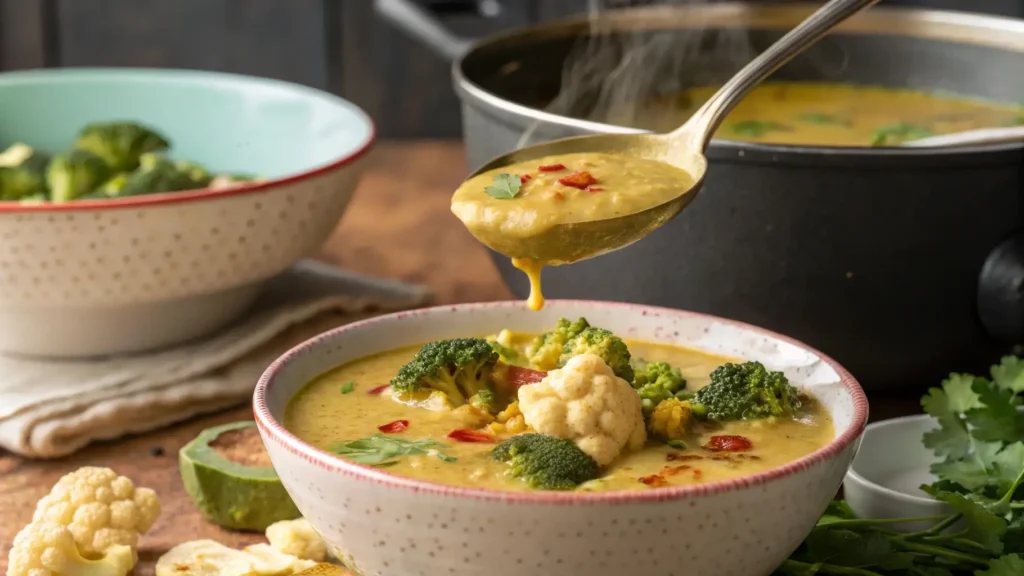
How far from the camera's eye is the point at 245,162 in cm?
262

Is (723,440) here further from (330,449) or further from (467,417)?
(330,449)

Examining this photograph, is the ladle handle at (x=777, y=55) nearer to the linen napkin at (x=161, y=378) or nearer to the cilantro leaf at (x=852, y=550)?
the cilantro leaf at (x=852, y=550)

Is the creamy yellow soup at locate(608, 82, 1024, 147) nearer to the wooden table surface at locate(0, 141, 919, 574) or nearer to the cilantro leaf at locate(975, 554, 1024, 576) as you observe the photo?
the wooden table surface at locate(0, 141, 919, 574)

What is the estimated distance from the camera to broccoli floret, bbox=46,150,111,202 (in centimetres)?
222

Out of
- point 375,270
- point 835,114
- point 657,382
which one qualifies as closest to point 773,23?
point 835,114

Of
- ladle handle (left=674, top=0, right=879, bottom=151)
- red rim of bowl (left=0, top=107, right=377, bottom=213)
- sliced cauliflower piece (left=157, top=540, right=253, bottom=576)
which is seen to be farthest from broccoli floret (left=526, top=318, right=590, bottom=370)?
red rim of bowl (left=0, top=107, right=377, bottom=213)

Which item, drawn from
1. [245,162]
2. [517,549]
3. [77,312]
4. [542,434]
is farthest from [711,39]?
[517,549]

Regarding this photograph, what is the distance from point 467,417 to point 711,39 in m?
1.43

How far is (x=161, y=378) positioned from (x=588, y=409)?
36.0 inches

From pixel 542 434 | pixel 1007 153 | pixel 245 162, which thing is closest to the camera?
pixel 542 434

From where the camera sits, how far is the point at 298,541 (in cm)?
154

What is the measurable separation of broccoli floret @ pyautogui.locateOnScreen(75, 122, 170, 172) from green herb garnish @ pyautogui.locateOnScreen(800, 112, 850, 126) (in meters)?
1.16

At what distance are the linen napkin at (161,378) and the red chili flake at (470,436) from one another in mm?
733

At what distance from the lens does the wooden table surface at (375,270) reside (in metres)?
1.68
